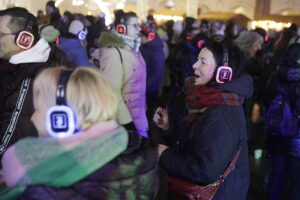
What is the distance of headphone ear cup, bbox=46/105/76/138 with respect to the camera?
137 centimetres

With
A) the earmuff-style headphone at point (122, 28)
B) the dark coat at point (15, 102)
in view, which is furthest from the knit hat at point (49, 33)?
the dark coat at point (15, 102)

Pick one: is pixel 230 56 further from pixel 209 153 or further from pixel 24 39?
pixel 24 39

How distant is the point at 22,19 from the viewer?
2.63 m

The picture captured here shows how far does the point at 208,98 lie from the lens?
219 cm

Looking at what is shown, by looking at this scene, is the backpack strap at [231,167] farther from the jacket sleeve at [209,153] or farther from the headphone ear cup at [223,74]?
the headphone ear cup at [223,74]

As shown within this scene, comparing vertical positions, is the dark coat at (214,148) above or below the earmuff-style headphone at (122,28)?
below

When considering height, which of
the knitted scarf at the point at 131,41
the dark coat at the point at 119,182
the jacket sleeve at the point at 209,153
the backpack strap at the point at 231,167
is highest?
the knitted scarf at the point at 131,41

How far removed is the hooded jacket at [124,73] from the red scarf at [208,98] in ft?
3.65

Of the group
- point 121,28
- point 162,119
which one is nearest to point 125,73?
point 121,28

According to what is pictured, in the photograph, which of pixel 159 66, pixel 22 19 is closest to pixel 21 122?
pixel 22 19

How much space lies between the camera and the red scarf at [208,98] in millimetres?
2176

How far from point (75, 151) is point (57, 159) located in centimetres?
7

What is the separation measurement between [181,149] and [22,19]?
4.64ft

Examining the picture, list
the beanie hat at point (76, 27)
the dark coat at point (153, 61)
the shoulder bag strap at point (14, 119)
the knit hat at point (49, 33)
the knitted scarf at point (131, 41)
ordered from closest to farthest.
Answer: the shoulder bag strap at point (14, 119), the knitted scarf at point (131, 41), the knit hat at point (49, 33), the beanie hat at point (76, 27), the dark coat at point (153, 61)
